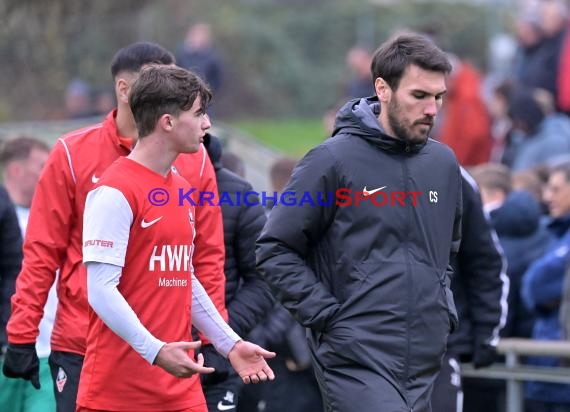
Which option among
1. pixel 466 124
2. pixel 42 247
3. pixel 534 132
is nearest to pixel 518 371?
pixel 42 247

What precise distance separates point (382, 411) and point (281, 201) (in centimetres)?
103

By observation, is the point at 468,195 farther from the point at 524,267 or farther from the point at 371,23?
the point at 371,23

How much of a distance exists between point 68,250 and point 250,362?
1.09 meters

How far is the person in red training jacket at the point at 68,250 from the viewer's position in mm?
5637

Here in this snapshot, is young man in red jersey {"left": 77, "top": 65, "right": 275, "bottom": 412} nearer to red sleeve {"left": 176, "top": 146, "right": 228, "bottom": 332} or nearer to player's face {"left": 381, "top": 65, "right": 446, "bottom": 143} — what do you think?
red sleeve {"left": 176, "top": 146, "right": 228, "bottom": 332}

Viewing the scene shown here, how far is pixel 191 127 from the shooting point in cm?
515

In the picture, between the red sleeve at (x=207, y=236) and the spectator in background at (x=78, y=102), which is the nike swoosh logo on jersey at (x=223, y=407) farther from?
the spectator in background at (x=78, y=102)

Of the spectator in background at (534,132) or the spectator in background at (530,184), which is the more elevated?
the spectator in background at (534,132)

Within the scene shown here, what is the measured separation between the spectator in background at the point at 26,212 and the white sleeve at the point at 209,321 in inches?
71.3

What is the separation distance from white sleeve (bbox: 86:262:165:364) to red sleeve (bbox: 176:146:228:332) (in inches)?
31.8

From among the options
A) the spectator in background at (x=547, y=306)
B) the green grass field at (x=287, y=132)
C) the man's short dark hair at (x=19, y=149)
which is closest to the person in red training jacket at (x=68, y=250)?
the man's short dark hair at (x=19, y=149)

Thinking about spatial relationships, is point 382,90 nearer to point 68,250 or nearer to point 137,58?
point 137,58

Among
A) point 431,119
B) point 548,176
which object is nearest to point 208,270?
point 431,119

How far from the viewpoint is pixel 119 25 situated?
21750mm
